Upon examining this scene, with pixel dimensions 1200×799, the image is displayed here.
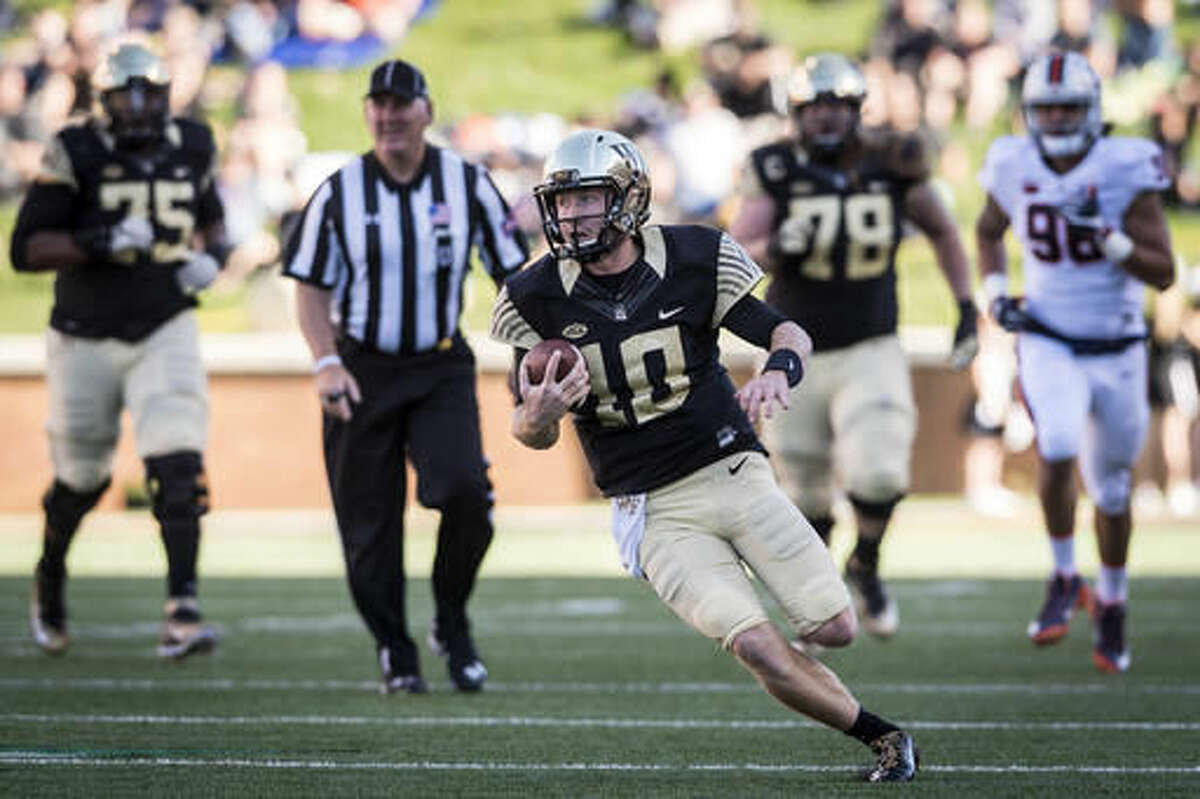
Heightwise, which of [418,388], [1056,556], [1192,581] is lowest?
[1192,581]

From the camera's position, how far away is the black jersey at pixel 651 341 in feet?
17.8

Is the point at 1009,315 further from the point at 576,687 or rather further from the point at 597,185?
the point at 597,185

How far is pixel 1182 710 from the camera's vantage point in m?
6.49

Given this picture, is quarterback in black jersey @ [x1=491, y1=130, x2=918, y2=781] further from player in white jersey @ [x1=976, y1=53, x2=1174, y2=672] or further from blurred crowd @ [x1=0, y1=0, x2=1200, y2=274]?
blurred crowd @ [x1=0, y1=0, x2=1200, y2=274]

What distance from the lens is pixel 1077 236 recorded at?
7699mm

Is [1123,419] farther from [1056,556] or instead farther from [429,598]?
[429,598]

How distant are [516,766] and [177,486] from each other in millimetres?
2554

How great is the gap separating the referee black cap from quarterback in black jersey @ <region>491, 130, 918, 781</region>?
1.59 metres

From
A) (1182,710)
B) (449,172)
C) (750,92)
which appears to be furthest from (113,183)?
(750,92)

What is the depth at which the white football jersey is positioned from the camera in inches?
302

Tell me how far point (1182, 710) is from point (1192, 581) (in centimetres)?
434

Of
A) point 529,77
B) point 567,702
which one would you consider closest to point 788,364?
point 567,702

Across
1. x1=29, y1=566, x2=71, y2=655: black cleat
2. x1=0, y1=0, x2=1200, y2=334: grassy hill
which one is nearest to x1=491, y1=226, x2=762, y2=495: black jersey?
x1=29, y1=566, x2=71, y2=655: black cleat

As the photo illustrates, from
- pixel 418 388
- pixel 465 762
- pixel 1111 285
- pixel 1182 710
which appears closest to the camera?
pixel 465 762
